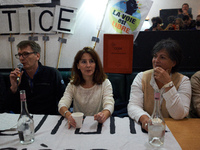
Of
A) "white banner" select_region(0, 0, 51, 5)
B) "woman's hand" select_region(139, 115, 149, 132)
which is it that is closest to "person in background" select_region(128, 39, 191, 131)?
"woman's hand" select_region(139, 115, 149, 132)

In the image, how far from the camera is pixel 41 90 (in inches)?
71.1

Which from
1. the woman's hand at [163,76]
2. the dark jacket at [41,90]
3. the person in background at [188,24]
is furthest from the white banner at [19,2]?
the person in background at [188,24]

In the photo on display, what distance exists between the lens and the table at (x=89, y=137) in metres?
0.83

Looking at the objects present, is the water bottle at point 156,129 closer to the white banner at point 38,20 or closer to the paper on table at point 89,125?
the paper on table at point 89,125

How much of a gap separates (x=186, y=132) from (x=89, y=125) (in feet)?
1.86

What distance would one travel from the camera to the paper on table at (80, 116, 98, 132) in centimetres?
101

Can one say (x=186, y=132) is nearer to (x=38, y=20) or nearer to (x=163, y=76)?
(x=163, y=76)

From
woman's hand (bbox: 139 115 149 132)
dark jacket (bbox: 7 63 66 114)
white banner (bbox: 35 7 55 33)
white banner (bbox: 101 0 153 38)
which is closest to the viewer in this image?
woman's hand (bbox: 139 115 149 132)

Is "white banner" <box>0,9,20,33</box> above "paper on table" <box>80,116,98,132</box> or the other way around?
above

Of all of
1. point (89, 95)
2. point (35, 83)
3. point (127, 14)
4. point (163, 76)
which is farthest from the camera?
point (127, 14)

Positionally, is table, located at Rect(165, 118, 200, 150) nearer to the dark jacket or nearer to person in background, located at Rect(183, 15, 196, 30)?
the dark jacket

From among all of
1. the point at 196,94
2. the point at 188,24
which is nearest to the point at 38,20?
the point at 196,94

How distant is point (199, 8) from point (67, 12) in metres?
4.55

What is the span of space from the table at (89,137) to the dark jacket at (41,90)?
0.69 metres
